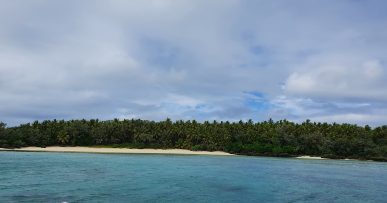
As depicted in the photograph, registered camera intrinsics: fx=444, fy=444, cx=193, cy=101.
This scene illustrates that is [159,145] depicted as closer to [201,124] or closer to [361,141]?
[201,124]

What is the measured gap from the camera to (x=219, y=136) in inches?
6289

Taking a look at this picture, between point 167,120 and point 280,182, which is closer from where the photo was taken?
point 280,182

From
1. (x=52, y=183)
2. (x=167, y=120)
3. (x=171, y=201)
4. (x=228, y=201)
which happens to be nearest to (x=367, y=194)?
(x=228, y=201)

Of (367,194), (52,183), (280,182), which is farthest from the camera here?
(280,182)

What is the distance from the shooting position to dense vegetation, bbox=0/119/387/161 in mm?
148625

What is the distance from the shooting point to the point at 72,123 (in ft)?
552

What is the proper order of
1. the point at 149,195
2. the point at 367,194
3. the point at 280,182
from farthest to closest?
1. the point at 280,182
2. the point at 367,194
3. the point at 149,195

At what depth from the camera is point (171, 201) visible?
37719 mm

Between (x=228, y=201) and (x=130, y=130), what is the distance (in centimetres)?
13409

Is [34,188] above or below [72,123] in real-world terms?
below

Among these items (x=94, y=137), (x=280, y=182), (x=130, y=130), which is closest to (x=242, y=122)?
(x=130, y=130)

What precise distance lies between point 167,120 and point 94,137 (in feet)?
99.0

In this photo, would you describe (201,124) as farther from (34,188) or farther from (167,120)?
(34,188)

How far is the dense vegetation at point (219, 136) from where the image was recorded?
5851 inches
